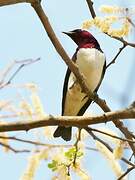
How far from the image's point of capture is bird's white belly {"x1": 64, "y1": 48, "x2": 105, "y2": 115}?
3.76m

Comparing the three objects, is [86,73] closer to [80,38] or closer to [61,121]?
[80,38]

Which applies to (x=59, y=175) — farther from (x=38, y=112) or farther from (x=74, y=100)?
(x=74, y=100)

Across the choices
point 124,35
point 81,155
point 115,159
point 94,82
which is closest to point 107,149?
point 81,155

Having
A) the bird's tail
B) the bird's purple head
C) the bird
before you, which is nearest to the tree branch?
the bird's tail

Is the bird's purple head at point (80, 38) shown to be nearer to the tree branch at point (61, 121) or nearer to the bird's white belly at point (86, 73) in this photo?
the bird's white belly at point (86, 73)

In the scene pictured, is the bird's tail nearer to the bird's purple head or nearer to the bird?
the bird

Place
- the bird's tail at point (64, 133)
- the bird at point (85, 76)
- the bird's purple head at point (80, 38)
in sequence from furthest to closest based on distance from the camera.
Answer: the bird's purple head at point (80, 38)
the bird at point (85, 76)
the bird's tail at point (64, 133)

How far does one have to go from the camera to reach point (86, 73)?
3773 millimetres

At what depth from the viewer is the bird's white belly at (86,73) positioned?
3.76 metres

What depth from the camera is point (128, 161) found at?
2148 mm

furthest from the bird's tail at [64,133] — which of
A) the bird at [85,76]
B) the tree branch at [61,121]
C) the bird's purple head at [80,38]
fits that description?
the tree branch at [61,121]

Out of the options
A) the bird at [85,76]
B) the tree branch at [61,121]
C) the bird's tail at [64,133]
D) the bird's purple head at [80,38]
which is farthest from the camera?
the bird's purple head at [80,38]

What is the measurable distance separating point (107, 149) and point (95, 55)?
1.55 m

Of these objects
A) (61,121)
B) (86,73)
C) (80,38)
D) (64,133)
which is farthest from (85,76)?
(61,121)
